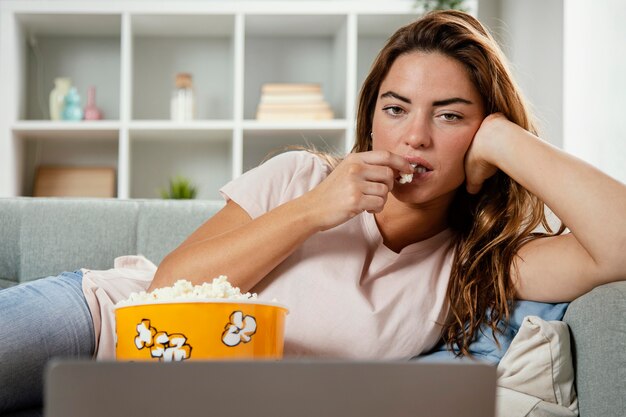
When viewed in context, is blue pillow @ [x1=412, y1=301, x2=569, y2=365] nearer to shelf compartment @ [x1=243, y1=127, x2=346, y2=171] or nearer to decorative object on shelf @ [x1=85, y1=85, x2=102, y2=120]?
shelf compartment @ [x1=243, y1=127, x2=346, y2=171]

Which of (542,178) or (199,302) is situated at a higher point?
(542,178)

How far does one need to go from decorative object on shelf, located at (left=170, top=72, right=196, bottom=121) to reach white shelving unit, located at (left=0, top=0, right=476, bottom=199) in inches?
3.9

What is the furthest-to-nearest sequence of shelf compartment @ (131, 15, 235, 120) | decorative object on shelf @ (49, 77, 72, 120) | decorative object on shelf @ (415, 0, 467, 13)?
shelf compartment @ (131, 15, 235, 120), decorative object on shelf @ (49, 77, 72, 120), decorative object on shelf @ (415, 0, 467, 13)

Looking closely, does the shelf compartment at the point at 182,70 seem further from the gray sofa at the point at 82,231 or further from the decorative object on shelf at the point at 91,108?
the gray sofa at the point at 82,231

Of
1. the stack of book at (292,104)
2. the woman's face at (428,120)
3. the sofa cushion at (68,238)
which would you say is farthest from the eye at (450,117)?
the stack of book at (292,104)

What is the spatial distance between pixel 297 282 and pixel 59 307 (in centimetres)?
42

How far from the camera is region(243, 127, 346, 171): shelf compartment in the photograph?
4.04 metres

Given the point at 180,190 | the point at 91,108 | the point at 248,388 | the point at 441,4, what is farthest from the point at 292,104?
the point at 248,388

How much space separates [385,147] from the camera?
1452 mm

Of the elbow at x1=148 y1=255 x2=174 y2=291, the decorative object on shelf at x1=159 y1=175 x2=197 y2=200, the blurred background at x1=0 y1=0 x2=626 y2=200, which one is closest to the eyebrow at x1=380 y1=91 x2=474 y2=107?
the elbow at x1=148 y1=255 x2=174 y2=291

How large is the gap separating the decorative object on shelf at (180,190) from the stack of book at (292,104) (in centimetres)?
50

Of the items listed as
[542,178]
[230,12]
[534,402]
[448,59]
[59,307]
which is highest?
[230,12]

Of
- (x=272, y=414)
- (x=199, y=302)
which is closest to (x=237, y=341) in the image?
(x=199, y=302)

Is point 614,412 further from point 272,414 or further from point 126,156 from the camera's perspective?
point 126,156
